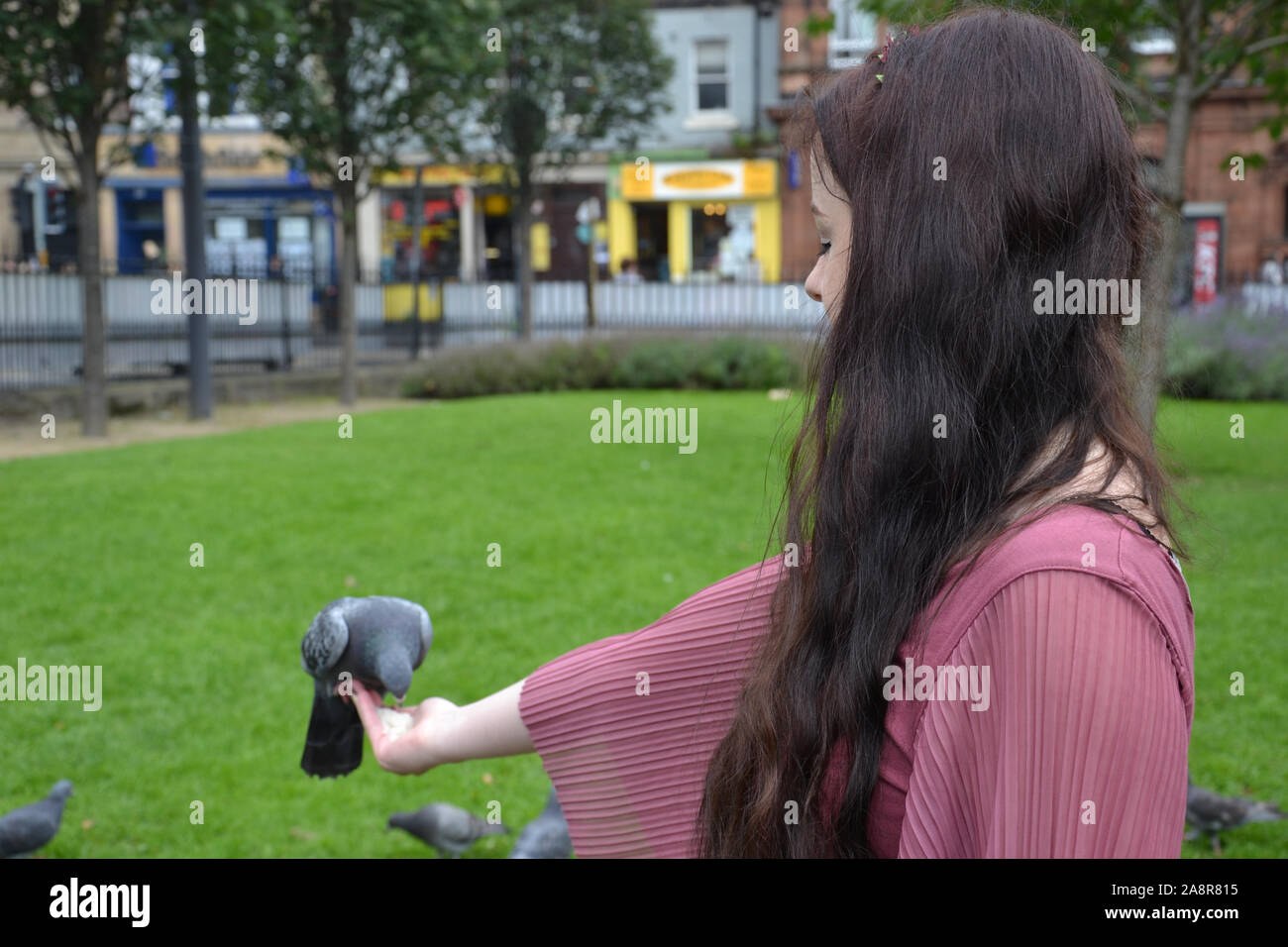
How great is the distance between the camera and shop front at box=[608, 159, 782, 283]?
3083cm

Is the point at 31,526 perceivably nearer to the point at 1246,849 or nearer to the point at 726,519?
the point at 726,519

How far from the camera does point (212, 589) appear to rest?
6520 millimetres

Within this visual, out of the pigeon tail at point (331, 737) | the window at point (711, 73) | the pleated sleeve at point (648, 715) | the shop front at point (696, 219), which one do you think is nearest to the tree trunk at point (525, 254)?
the shop front at point (696, 219)

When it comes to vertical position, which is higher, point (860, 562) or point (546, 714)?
point (860, 562)

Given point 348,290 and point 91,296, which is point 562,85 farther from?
point 91,296

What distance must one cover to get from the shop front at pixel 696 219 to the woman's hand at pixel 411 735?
28628 mm

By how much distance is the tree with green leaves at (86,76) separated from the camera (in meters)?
11.8

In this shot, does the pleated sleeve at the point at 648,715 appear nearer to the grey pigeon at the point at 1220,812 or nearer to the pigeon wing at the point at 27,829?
the pigeon wing at the point at 27,829

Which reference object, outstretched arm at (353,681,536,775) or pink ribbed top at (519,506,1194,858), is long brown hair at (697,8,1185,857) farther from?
outstretched arm at (353,681,536,775)

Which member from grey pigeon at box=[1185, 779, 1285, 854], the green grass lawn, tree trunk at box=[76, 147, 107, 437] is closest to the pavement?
tree trunk at box=[76, 147, 107, 437]

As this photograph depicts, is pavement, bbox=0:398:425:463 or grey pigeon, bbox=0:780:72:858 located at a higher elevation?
pavement, bbox=0:398:425:463

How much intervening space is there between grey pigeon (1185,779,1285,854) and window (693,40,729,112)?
29.5 metres

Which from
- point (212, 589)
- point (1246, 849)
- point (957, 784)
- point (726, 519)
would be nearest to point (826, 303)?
point (957, 784)
